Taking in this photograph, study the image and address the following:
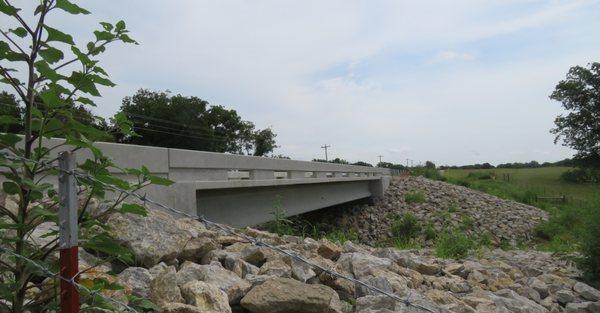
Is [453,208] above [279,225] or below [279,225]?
below

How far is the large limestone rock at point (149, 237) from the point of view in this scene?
14.2 ft

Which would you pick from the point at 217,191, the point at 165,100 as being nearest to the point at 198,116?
the point at 165,100

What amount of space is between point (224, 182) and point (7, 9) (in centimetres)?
815

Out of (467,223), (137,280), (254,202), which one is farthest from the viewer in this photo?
(467,223)

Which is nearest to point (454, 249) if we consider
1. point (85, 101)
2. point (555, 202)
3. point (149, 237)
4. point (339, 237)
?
point (339, 237)

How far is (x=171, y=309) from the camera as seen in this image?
3.33 metres

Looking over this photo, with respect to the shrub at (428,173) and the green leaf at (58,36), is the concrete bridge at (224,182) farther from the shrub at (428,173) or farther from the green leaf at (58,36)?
the shrub at (428,173)

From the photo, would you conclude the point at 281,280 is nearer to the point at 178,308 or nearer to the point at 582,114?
the point at 178,308

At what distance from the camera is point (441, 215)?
78.1 ft

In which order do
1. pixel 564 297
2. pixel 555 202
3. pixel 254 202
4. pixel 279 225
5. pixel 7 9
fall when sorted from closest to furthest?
1. pixel 7 9
2. pixel 564 297
3. pixel 279 225
4. pixel 254 202
5. pixel 555 202

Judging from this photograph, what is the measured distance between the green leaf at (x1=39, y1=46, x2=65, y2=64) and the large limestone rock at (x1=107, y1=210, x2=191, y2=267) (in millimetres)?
2417

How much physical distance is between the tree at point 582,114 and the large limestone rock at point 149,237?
185ft

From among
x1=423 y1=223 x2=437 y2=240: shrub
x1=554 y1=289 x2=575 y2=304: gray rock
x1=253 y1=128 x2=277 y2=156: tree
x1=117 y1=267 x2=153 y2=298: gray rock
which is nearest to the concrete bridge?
x1=117 y1=267 x2=153 y2=298: gray rock

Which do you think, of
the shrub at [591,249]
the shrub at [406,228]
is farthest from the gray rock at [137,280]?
the shrub at [406,228]
